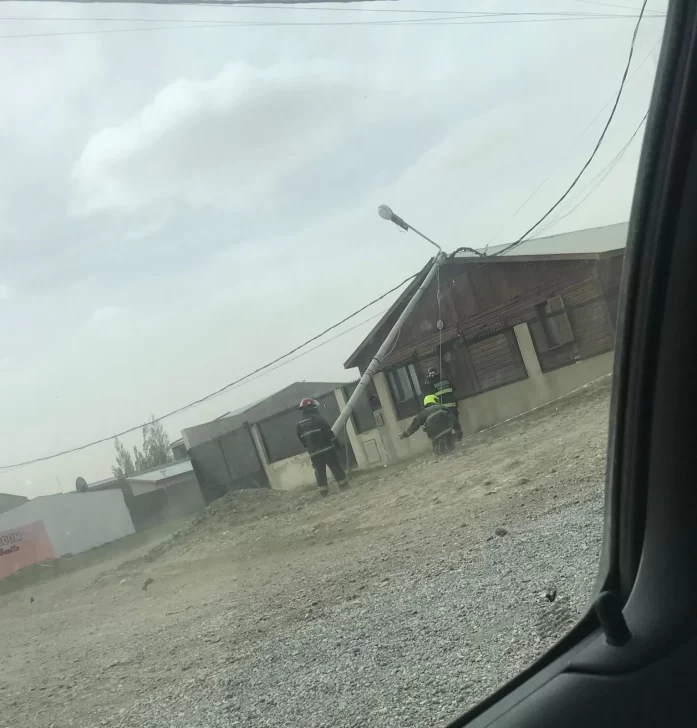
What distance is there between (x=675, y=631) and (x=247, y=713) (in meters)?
1.81

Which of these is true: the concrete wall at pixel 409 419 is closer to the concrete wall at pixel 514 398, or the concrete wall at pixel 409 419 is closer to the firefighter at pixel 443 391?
the concrete wall at pixel 514 398

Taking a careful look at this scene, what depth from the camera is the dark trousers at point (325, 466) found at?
8.00 m

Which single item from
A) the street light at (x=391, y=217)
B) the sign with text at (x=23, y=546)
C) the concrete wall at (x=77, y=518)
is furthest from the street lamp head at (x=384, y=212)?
the sign with text at (x=23, y=546)

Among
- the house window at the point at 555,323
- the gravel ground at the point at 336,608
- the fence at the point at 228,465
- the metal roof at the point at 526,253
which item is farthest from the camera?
the fence at the point at 228,465

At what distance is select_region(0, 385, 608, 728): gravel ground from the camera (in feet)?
10.6

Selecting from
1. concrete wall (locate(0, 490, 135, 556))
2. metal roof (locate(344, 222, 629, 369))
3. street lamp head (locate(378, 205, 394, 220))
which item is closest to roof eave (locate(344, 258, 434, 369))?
metal roof (locate(344, 222, 629, 369))

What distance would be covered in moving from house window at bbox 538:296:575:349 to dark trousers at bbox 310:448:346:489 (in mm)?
2445

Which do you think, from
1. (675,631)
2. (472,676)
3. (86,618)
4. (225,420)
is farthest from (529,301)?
(675,631)

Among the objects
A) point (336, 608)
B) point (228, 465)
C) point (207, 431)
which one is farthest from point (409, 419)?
point (336, 608)

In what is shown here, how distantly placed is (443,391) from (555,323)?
1651 millimetres

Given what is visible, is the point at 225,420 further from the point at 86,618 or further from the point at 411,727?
the point at 411,727

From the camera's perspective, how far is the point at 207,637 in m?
4.36

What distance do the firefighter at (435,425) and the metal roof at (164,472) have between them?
8.11 feet

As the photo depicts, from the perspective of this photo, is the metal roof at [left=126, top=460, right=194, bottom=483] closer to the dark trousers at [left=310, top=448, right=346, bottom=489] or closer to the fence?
the fence
